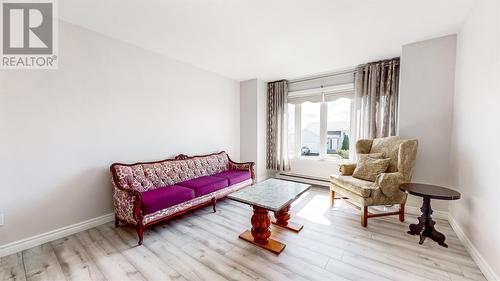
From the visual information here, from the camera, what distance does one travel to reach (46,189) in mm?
2072

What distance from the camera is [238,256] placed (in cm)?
184

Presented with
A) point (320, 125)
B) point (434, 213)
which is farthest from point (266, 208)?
point (320, 125)

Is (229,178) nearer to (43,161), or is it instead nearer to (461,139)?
(43,161)

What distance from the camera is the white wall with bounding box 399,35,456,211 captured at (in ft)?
8.32

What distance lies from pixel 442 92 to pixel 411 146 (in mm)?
891

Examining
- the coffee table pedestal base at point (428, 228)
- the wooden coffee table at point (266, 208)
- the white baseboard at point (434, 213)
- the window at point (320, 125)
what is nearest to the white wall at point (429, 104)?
the white baseboard at point (434, 213)

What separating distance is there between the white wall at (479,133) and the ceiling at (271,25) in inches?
14.9

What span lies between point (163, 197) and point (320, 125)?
340 centimetres

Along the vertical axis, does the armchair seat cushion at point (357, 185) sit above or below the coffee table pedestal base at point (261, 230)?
above

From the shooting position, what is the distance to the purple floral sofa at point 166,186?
6.98 ft

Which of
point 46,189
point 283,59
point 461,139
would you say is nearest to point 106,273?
point 46,189

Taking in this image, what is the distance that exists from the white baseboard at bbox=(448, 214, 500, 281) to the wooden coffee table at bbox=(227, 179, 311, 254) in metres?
1.54

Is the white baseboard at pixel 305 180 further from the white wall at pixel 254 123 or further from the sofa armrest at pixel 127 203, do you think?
the sofa armrest at pixel 127 203

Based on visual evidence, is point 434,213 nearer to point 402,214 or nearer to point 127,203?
point 402,214
